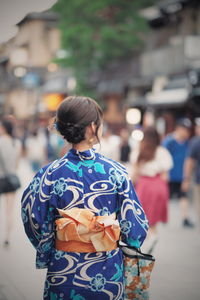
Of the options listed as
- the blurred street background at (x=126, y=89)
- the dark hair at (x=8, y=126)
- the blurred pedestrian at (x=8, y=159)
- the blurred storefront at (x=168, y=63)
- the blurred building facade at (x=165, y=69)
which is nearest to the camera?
the blurred street background at (x=126, y=89)

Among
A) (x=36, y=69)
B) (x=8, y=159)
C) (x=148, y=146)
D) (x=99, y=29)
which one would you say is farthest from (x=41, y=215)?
(x=36, y=69)

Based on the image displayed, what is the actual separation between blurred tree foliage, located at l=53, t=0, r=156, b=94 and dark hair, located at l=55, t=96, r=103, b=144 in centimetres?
2254

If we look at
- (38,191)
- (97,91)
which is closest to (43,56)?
(97,91)

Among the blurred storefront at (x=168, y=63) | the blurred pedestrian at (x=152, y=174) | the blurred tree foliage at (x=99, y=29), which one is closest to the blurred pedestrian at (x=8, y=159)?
the blurred pedestrian at (x=152, y=174)

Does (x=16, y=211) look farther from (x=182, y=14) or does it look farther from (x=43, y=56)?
(x=43, y=56)

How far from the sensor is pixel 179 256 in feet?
25.6

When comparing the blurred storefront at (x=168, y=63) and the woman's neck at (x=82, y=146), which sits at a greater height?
the woman's neck at (x=82, y=146)

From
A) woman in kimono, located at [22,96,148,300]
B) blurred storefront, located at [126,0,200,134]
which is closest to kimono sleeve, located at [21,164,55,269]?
woman in kimono, located at [22,96,148,300]

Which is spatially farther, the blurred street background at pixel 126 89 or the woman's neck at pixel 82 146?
the blurred street background at pixel 126 89

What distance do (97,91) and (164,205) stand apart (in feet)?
79.2

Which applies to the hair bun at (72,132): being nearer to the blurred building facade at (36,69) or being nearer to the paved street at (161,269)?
the paved street at (161,269)

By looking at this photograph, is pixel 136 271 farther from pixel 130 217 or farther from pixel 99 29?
pixel 99 29

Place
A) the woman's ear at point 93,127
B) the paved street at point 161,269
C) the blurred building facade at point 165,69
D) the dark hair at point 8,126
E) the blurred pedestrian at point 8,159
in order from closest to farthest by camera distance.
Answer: the woman's ear at point 93,127, the paved street at point 161,269, the blurred pedestrian at point 8,159, the dark hair at point 8,126, the blurred building facade at point 165,69

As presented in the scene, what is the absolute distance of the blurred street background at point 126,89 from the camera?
21.5 ft
